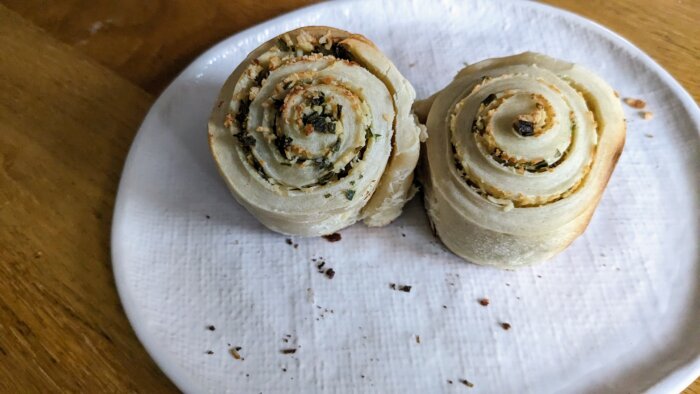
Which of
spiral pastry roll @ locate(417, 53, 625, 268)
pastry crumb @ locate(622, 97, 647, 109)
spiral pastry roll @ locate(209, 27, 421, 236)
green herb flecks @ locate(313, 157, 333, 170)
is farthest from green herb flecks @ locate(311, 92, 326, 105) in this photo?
pastry crumb @ locate(622, 97, 647, 109)

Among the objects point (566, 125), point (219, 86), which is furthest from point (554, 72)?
point (219, 86)

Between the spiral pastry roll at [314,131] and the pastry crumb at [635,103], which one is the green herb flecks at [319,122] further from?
the pastry crumb at [635,103]

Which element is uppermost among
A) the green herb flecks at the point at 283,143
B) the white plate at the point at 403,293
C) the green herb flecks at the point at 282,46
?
the green herb flecks at the point at 282,46

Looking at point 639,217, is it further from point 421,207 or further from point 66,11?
point 66,11

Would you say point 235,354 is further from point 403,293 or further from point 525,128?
point 525,128

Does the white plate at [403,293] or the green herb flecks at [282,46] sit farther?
the green herb flecks at [282,46]

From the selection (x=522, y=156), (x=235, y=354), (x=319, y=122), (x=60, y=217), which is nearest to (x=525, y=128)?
(x=522, y=156)

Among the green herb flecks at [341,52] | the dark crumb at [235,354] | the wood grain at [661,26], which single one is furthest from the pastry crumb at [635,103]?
the dark crumb at [235,354]

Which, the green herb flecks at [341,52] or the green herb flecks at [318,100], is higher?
the green herb flecks at [341,52]
